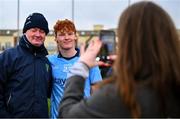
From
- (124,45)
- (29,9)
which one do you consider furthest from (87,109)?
(29,9)

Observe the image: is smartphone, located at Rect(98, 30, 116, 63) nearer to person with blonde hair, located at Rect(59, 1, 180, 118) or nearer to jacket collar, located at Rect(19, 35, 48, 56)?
person with blonde hair, located at Rect(59, 1, 180, 118)

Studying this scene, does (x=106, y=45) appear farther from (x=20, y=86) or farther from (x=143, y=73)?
(x=20, y=86)

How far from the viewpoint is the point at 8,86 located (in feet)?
10.3

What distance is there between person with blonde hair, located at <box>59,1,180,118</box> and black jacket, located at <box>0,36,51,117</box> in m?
1.49

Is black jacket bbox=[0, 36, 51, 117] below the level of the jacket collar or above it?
below

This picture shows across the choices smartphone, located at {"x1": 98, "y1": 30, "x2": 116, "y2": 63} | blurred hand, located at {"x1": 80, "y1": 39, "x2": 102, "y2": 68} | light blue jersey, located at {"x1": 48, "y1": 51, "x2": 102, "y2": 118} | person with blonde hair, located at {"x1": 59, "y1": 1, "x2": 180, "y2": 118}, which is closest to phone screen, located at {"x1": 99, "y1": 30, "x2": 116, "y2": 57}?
smartphone, located at {"x1": 98, "y1": 30, "x2": 116, "y2": 63}

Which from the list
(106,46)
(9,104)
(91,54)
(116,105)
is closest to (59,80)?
(9,104)

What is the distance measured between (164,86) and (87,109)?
277mm

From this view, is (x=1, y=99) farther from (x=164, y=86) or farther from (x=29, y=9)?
(x=29, y=9)

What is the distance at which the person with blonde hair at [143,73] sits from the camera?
1.58 m

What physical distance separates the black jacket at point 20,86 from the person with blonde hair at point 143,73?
1.49m

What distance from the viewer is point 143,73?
5.21 ft

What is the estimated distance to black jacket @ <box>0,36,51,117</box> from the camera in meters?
3.09

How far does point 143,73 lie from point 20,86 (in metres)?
1.64
